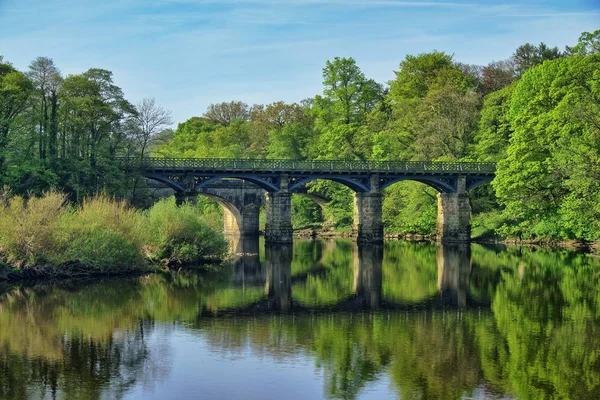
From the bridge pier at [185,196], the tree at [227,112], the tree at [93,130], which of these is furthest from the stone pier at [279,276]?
the tree at [227,112]

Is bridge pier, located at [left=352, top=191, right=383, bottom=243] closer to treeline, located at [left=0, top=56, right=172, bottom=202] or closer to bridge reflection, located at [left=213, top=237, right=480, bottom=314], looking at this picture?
bridge reflection, located at [left=213, top=237, right=480, bottom=314]

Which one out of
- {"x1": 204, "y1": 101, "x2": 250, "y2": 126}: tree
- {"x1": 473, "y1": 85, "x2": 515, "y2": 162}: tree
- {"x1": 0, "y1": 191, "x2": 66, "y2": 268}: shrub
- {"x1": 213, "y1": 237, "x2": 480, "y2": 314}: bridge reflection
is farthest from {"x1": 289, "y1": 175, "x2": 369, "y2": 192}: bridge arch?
{"x1": 204, "y1": 101, "x2": 250, "y2": 126}: tree

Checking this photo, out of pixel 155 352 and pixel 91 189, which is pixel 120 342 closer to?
pixel 155 352

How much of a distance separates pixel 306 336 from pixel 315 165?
153ft

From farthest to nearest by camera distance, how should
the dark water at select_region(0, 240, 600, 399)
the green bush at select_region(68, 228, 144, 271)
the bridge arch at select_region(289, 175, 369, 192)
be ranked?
1. the bridge arch at select_region(289, 175, 369, 192)
2. the green bush at select_region(68, 228, 144, 271)
3. the dark water at select_region(0, 240, 600, 399)

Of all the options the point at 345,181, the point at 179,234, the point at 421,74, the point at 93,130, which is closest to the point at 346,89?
the point at 421,74

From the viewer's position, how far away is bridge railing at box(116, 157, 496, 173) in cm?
6975

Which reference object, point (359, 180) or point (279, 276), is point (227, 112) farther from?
point (279, 276)

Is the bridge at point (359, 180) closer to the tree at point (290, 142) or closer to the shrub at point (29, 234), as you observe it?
the tree at point (290, 142)

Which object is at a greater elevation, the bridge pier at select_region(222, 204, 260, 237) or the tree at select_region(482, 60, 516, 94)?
the tree at select_region(482, 60, 516, 94)

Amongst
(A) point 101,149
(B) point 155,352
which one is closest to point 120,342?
(B) point 155,352

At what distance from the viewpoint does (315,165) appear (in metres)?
73.4

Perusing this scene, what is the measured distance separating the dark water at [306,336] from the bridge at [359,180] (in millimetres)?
24713

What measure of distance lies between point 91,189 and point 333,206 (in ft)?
120
